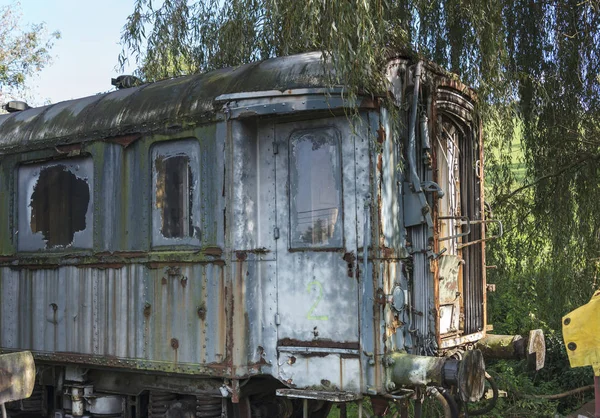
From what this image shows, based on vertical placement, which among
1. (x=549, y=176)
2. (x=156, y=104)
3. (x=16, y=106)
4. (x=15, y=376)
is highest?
(x=16, y=106)

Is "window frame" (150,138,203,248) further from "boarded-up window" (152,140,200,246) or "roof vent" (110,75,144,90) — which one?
"roof vent" (110,75,144,90)

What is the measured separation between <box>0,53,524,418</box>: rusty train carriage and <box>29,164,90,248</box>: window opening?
26 millimetres

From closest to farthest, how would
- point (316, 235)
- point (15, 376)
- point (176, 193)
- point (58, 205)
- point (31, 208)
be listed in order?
point (15, 376), point (316, 235), point (176, 193), point (58, 205), point (31, 208)

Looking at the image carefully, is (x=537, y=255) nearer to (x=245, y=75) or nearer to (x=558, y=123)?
(x=558, y=123)

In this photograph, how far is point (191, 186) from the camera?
6.71 meters

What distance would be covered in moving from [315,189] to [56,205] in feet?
10.2

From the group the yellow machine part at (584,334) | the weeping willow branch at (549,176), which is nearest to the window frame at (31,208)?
the yellow machine part at (584,334)

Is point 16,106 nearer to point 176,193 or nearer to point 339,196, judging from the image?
point 176,193

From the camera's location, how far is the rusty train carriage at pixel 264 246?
6074mm

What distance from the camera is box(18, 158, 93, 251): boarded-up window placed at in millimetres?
7551

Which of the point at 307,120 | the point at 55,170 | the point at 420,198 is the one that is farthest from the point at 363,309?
the point at 55,170

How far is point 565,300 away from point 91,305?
5.78m

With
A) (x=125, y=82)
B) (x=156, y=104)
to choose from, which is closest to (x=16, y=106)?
(x=125, y=82)

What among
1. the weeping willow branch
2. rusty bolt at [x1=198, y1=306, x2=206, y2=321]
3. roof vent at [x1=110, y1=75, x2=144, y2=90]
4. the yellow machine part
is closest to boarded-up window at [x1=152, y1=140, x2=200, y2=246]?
rusty bolt at [x1=198, y1=306, x2=206, y2=321]
